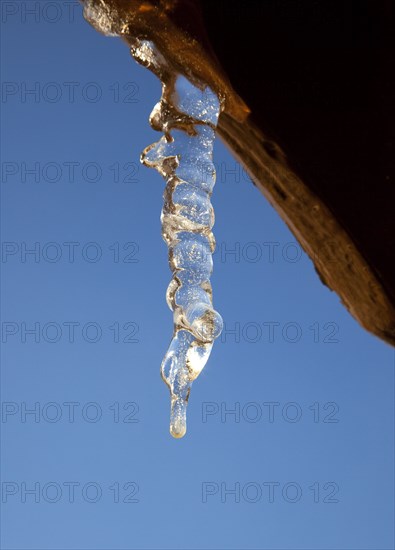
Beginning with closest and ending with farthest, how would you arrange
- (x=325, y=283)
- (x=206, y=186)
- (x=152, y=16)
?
(x=152, y=16)
(x=206, y=186)
(x=325, y=283)

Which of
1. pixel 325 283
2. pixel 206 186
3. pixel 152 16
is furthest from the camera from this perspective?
pixel 325 283

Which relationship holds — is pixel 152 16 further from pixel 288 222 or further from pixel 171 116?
pixel 288 222

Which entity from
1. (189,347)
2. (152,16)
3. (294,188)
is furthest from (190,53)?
(189,347)

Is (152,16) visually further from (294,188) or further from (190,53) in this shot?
(294,188)

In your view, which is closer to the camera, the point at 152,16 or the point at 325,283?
the point at 152,16

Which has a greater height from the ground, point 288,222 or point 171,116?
point 171,116
